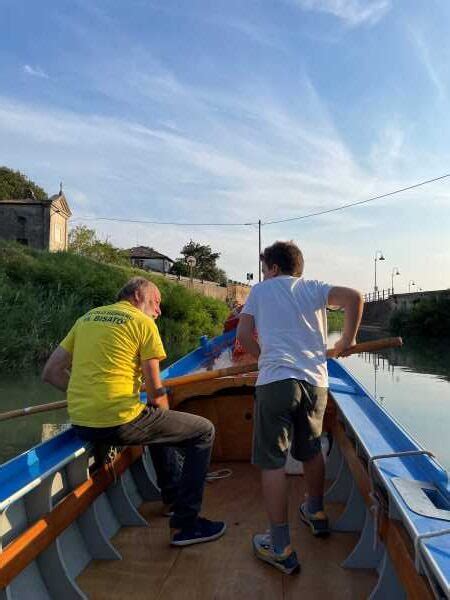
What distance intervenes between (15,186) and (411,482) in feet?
157

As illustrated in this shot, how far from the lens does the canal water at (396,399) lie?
7.72m

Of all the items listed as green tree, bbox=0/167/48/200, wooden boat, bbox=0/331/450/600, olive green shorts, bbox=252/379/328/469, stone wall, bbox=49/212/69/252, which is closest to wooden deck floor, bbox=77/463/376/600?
wooden boat, bbox=0/331/450/600

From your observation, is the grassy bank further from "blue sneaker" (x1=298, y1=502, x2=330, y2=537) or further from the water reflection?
A: "blue sneaker" (x1=298, y1=502, x2=330, y2=537)

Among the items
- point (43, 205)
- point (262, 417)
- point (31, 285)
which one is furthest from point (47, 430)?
point (43, 205)

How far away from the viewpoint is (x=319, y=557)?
2.50 metres

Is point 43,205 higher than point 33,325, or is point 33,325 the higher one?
point 43,205

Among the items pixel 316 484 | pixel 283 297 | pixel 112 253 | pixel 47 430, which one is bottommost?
pixel 47 430

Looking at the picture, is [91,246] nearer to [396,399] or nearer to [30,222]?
[30,222]

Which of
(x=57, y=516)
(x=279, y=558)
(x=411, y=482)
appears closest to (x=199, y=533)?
(x=279, y=558)

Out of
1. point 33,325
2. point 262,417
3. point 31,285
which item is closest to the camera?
point 262,417

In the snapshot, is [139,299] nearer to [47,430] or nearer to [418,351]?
[47,430]

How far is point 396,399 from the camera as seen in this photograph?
38.3ft

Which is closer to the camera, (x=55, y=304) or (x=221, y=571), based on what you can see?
(x=221, y=571)

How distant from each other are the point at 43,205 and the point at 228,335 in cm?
3034
